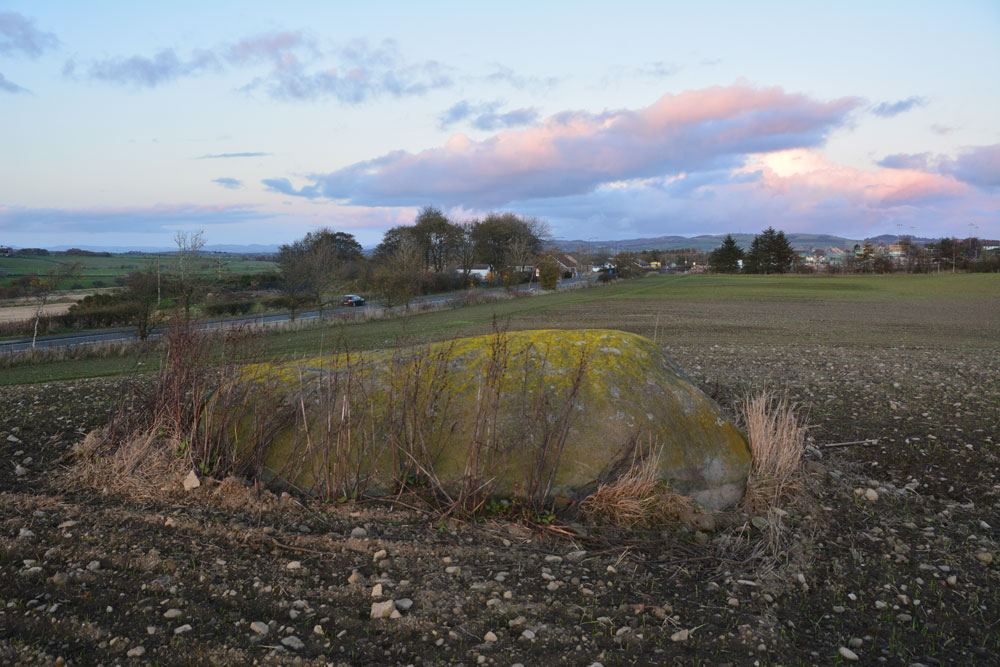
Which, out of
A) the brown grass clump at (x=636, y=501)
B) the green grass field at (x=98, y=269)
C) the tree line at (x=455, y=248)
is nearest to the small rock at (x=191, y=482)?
the brown grass clump at (x=636, y=501)

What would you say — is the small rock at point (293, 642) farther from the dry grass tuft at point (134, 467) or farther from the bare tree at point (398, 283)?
the bare tree at point (398, 283)

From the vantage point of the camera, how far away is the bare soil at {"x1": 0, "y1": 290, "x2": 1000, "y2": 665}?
3320 mm

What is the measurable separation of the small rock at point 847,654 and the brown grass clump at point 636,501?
1.81 meters

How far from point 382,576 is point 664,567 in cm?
208

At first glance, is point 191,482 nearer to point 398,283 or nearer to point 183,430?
point 183,430

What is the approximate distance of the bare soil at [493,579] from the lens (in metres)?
3.32

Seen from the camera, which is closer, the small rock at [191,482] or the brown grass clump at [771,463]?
the small rock at [191,482]

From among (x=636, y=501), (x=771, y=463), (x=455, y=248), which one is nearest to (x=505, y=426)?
(x=636, y=501)

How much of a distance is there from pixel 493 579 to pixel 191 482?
10.0 ft

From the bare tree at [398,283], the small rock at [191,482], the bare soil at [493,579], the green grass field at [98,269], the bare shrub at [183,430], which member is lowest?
the bare soil at [493,579]

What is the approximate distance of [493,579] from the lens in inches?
163

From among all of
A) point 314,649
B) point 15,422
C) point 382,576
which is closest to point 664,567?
point 382,576

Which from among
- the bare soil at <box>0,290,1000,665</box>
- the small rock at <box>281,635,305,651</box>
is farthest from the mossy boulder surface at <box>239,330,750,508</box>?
the small rock at <box>281,635,305,651</box>

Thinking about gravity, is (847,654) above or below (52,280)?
below
